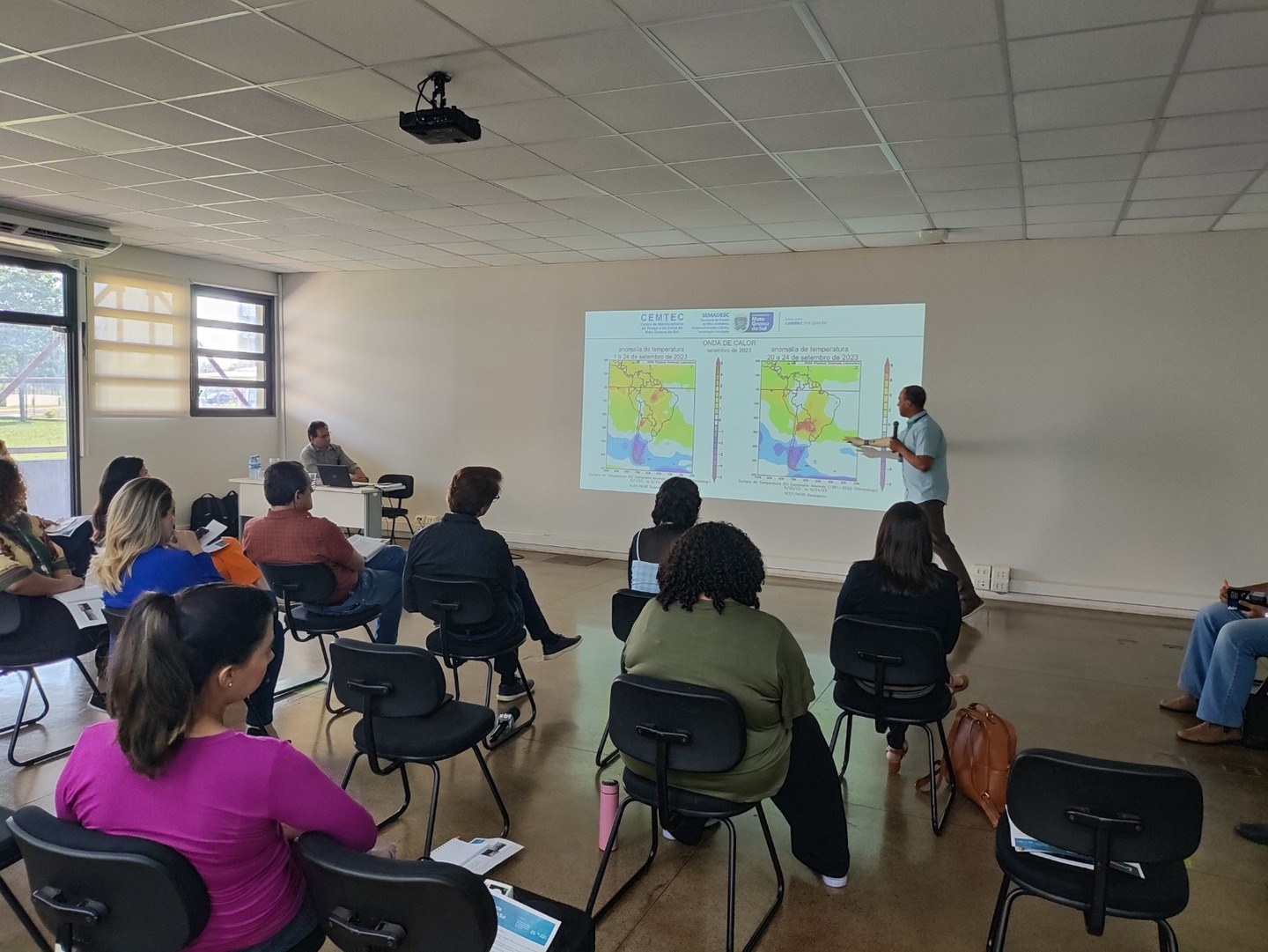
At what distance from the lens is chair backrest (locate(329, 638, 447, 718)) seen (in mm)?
2451

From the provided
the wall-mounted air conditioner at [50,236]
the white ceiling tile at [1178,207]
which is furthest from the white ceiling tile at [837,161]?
the wall-mounted air conditioner at [50,236]

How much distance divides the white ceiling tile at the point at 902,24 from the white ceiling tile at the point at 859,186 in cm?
171

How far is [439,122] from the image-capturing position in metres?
3.53

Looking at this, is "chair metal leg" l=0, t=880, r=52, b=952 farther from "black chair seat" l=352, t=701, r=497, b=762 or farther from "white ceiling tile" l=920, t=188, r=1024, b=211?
"white ceiling tile" l=920, t=188, r=1024, b=211

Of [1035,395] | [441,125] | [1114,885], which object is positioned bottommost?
[1114,885]

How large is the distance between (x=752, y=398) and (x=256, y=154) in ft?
14.1

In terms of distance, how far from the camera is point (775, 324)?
7.27 m

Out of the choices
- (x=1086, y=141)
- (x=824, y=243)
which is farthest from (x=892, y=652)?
(x=824, y=243)

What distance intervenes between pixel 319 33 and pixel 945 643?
3.25 meters

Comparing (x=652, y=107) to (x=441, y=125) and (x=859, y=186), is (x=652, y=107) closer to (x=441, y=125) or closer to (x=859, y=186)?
(x=441, y=125)

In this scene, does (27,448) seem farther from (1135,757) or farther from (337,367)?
(1135,757)

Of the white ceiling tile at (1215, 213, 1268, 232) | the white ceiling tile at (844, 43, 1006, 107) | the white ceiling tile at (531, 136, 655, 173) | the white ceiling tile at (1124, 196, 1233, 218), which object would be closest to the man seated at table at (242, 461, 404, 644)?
the white ceiling tile at (531, 136, 655, 173)

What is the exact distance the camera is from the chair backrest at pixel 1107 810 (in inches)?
68.5

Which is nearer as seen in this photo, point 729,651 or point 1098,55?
point 729,651
